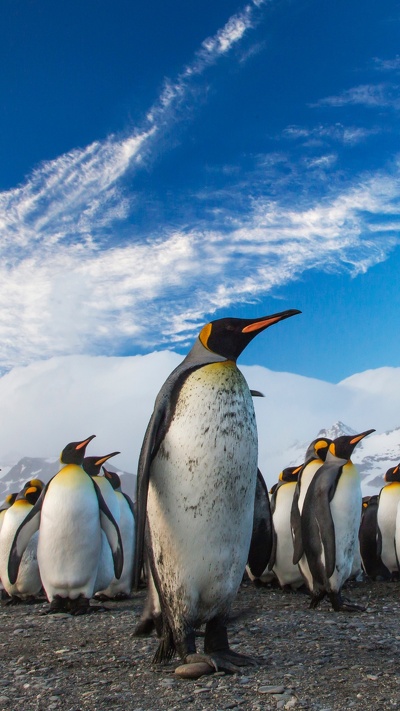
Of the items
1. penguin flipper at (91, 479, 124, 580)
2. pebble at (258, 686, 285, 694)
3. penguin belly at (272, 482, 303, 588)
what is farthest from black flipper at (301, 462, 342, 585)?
pebble at (258, 686, 285, 694)

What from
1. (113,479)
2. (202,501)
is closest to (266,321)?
(202,501)

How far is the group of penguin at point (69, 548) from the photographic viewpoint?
6.71 metres

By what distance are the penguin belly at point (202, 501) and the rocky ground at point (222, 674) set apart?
16.2 inches

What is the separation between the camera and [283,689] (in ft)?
10.9

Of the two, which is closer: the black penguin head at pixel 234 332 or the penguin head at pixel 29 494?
→ the black penguin head at pixel 234 332

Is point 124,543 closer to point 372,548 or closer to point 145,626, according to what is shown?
point 372,548

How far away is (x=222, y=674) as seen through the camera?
3617 millimetres

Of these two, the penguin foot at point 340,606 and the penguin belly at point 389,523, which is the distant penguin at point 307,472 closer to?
the penguin foot at point 340,606

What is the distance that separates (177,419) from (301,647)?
5.95ft

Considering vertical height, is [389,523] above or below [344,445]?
below

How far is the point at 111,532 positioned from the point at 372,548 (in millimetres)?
4741

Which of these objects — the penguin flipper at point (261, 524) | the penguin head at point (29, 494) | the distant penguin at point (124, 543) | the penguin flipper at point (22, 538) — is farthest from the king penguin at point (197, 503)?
the penguin head at point (29, 494)

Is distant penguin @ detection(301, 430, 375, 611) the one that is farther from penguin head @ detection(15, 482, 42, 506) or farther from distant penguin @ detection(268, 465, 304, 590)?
penguin head @ detection(15, 482, 42, 506)

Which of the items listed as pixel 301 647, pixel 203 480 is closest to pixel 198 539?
pixel 203 480
